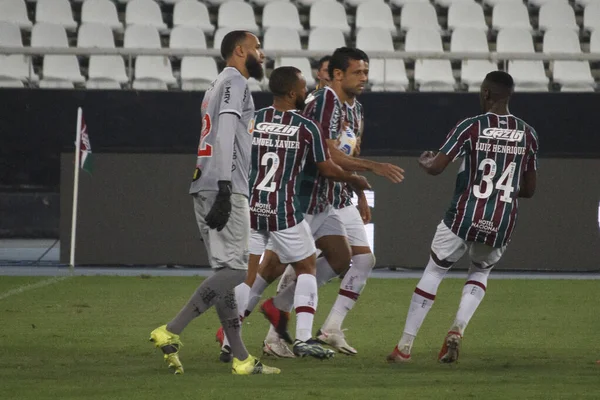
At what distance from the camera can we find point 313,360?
7.48 m

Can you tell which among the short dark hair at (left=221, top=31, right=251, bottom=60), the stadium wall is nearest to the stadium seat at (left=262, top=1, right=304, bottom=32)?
the stadium wall

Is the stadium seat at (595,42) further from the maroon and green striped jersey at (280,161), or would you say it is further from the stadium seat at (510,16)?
the maroon and green striped jersey at (280,161)

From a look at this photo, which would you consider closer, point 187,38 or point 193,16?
point 187,38

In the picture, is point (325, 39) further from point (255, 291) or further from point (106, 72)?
point (255, 291)

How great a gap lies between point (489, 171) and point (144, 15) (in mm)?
11166

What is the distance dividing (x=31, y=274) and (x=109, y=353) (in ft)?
22.1

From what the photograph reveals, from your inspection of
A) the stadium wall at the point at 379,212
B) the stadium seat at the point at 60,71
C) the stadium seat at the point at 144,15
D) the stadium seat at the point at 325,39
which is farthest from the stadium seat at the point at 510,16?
the stadium seat at the point at 60,71

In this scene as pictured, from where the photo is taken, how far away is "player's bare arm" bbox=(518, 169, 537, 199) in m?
7.76

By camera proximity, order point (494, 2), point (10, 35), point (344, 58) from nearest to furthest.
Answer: point (344, 58), point (10, 35), point (494, 2)

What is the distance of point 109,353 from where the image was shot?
763 centimetres

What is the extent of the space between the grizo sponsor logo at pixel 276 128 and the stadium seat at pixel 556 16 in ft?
36.6

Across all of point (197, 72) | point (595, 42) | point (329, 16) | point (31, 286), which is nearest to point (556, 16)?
point (595, 42)

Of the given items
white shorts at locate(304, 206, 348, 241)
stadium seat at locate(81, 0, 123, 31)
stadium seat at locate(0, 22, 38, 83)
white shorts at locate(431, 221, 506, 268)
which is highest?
stadium seat at locate(81, 0, 123, 31)

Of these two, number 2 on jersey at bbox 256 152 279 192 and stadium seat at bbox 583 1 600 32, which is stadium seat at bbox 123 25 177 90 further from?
number 2 on jersey at bbox 256 152 279 192
